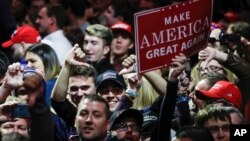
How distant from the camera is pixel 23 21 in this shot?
648 inches

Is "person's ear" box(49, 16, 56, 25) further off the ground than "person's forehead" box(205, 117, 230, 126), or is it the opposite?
"person's ear" box(49, 16, 56, 25)

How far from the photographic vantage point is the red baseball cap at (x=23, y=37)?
13.7 metres

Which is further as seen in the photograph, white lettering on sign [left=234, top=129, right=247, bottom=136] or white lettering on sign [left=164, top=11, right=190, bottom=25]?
white lettering on sign [left=164, top=11, right=190, bottom=25]

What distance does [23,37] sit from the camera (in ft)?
45.1

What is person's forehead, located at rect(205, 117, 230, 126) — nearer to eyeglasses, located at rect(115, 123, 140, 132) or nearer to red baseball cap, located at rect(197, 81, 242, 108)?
eyeglasses, located at rect(115, 123, 140, 132)

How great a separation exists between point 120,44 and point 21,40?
1.10 metres

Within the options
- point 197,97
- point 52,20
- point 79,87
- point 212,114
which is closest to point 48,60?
point 79,87

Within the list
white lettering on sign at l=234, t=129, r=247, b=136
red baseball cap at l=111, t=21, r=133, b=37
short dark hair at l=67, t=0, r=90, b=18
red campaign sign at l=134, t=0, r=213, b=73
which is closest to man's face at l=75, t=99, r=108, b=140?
red campaign sign at l=134, t=0, r=213, b=73

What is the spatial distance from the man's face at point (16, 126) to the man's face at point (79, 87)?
1174 millimetres

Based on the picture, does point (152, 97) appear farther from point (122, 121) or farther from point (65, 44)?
point (65, 44)

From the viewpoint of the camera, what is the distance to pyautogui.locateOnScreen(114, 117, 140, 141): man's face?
9.98 m

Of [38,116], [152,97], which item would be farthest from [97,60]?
[38,116]

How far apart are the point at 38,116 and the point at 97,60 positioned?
223 inches

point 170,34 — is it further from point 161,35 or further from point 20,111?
point 20,111
